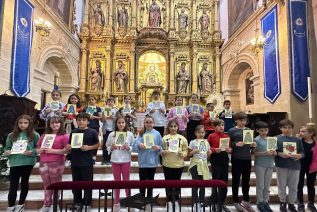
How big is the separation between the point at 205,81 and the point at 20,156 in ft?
36.6

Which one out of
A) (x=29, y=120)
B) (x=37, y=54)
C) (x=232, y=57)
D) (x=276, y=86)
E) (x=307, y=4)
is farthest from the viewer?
(x=232, y=57)

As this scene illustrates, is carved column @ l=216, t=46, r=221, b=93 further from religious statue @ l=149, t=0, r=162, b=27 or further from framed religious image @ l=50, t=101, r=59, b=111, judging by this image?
framed religious image @ l=50, t=101, r=59, b=111

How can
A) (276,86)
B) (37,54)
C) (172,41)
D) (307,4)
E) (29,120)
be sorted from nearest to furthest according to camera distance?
(29,120), (307,4), (276,86), (37,54), (172,41)

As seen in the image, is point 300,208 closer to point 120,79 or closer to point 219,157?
point 219,157

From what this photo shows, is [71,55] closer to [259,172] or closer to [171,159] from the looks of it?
[171,159]

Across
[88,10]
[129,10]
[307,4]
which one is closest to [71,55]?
[88,10]

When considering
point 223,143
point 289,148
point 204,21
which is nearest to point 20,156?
point 223,143

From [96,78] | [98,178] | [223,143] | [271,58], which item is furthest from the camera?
[96,78]

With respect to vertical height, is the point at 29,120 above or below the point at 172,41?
below

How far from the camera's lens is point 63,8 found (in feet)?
36.7

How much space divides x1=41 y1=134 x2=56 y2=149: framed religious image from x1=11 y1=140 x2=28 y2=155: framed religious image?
0.25 m

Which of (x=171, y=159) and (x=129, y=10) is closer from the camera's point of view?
(x=171, y=159)

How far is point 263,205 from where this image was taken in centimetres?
358

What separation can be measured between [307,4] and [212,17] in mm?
6974
